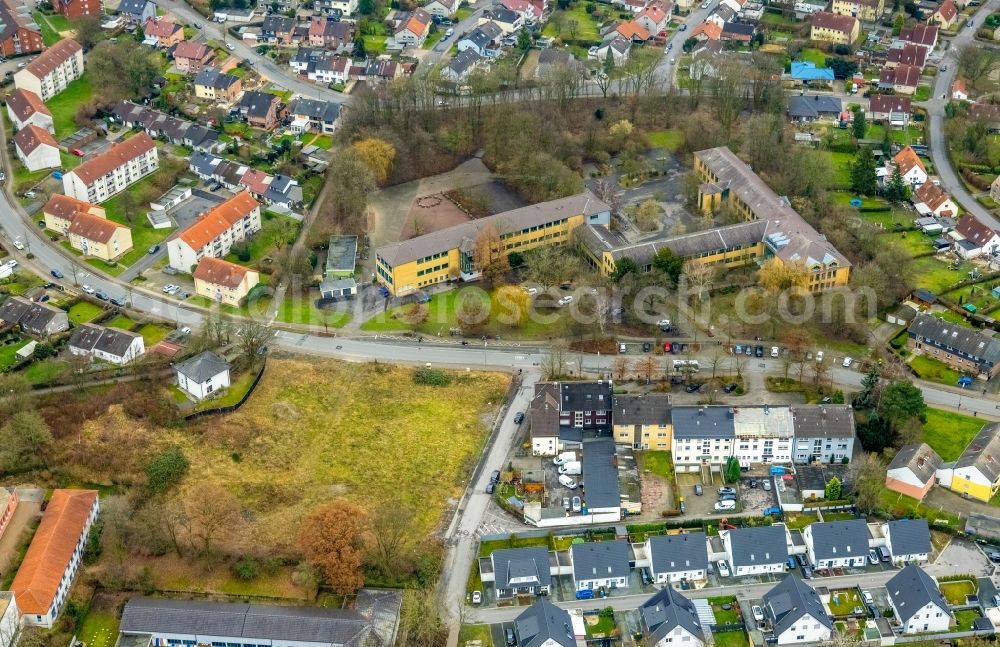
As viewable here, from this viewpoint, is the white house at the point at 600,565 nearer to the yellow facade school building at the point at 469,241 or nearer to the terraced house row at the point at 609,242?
the terraced house row at the point at 609,242

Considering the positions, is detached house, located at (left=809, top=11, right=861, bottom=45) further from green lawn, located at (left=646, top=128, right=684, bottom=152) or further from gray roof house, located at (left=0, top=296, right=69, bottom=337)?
gray roof house, located at (left=0, top=296, right=69, bottom=337)

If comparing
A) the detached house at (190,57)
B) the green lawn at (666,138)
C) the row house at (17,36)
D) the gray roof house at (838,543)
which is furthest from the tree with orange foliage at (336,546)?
the row house at (17,36)

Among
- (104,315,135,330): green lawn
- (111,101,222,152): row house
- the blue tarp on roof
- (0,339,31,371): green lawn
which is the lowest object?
the blue tarp on roof

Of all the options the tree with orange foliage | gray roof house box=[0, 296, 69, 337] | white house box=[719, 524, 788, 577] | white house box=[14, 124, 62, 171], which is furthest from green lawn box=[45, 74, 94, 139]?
white house box=[719, 524, 788, 577]

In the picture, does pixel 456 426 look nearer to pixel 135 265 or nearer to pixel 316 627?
pixel 316 627

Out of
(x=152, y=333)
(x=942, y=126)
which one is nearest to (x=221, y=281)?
(x=152, y=333)
